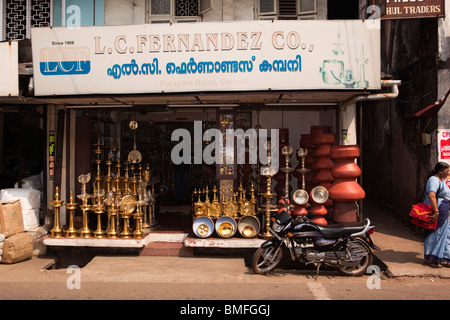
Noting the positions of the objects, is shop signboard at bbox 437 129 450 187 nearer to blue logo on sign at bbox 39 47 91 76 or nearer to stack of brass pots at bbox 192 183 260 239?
stack of brass pots at bbox 192 183 260 239

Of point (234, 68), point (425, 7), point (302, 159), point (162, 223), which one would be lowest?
point (162, 223)

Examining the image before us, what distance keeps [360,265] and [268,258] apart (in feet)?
5.23

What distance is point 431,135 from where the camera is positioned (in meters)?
8.46

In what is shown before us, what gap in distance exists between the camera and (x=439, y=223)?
6.84 meters

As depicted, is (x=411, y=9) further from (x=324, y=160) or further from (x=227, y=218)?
(x=227, y=218)

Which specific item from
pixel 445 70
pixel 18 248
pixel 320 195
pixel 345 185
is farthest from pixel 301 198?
pixel 18 248

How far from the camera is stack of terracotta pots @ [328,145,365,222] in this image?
7.49m

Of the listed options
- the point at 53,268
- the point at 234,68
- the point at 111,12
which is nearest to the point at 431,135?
the point at 234,68

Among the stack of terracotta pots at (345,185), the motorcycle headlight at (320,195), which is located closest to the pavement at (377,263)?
the stack of terracotta pots at (345,185)

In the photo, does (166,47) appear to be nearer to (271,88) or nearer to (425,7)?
(271,88)

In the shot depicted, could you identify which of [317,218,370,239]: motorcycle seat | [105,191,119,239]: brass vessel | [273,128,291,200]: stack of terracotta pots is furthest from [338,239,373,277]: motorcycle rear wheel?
[105,191,119,239]: brass vessel

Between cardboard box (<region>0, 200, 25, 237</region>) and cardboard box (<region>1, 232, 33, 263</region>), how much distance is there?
17 centimetres

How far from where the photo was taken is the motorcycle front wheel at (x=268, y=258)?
263 inches

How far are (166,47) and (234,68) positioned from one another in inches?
51.1
